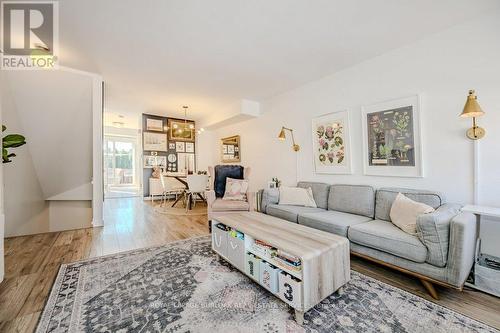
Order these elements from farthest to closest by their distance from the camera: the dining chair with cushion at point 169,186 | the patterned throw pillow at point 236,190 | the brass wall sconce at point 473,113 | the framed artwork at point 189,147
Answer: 1. the framed artwork at point 189,147
2. the dining chair with cushion at point 169,186
3. the patterned throw pillow at point 236,190
4. the brass wall sconce at point 473,113

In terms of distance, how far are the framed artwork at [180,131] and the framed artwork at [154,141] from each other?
23 centimetres

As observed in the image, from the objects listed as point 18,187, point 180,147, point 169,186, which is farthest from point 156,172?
point 18,187

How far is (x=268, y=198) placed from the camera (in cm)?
325

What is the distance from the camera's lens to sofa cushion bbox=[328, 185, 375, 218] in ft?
8.45

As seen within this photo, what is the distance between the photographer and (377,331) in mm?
1315

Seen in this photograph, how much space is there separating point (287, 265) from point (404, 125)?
220 cm

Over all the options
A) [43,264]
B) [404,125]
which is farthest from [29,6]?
[404,125]

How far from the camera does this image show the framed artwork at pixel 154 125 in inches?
237

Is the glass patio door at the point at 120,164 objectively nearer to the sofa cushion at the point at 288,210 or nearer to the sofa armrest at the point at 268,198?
the sofa armrest at the point at 268,198

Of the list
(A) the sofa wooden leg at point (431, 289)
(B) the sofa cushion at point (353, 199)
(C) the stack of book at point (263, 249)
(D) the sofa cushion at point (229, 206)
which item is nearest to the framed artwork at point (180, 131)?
(D) the sofa cushion at point (229, 206)

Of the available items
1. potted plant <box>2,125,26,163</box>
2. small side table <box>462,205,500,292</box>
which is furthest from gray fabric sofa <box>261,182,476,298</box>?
potted plant <box>2,125,26,163</box>

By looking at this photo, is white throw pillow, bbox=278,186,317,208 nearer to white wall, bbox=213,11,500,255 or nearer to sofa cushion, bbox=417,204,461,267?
white wall, bbox=213,11,500,255

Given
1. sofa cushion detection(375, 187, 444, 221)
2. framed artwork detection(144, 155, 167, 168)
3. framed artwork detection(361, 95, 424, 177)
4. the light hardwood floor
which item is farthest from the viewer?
framed artwork detection(144, 155, 167, 168)

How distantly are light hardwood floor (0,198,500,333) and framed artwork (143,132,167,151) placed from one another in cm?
227
